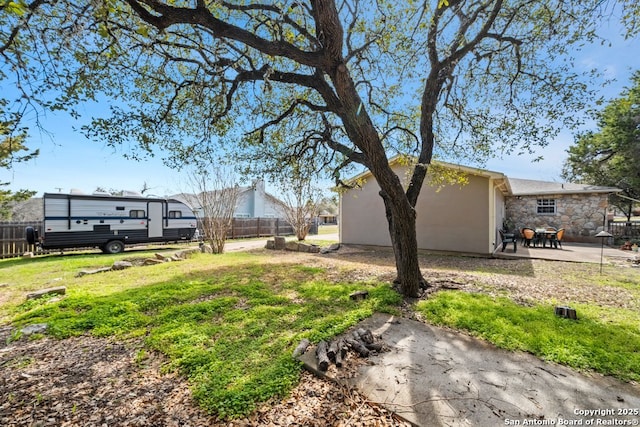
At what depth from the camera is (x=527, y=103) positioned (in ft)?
18.4

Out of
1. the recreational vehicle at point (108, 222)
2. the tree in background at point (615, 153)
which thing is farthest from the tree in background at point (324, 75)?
the tree in background at point (615, 153)

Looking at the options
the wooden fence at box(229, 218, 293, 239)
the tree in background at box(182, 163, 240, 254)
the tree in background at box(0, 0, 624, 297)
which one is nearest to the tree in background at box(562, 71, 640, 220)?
the tree in background at box(0, 0, 624, 297)

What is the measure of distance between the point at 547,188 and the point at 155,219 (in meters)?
20.6

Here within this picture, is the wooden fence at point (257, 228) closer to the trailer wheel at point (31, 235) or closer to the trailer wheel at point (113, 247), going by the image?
the trailer wheel at point (113, 247)

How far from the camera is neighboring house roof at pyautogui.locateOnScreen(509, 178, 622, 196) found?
1267 cm

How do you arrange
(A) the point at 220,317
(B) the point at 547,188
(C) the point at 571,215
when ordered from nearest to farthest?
(A) the point at 220,317, (C) the point at 571,215, (B) the point at 547,188

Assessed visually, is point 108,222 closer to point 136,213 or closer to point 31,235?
point 136,213

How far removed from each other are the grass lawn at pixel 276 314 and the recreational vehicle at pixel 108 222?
3.81m

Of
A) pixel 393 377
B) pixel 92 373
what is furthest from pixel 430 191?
pixel 92 373

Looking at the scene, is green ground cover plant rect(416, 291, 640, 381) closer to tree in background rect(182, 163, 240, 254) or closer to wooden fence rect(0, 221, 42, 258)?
tree in background rect(182, 163, 240, 254)

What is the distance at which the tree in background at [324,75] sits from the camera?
11.4ft

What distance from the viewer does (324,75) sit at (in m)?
5.23

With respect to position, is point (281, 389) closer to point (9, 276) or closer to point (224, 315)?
point (224, 315)

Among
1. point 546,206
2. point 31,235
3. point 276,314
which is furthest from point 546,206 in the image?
point 31,235
